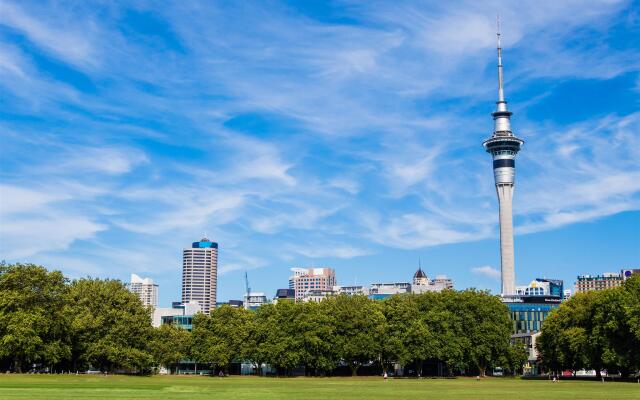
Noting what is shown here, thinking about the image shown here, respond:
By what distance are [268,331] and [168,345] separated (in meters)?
22.7

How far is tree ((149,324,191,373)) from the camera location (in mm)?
142000

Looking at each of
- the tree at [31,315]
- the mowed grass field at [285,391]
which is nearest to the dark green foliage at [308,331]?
the tree at [31,315]

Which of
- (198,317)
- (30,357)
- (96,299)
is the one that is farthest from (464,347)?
(30,357)

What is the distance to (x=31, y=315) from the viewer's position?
109 metres

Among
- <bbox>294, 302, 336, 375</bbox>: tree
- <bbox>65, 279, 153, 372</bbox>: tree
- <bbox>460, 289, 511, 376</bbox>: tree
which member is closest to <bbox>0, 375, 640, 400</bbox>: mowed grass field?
<bbox>65, 279, 153, 372</bbox>: tree

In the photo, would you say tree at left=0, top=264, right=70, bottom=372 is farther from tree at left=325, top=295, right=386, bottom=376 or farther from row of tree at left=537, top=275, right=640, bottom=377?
row of tree at left=537, top=275, right=640, bottom=377

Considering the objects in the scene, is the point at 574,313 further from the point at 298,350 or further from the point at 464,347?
the point at 298,350

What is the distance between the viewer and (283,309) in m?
152

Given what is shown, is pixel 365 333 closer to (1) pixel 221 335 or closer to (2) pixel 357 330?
(2) pixel 357 330

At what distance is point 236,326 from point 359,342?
28.2 meters

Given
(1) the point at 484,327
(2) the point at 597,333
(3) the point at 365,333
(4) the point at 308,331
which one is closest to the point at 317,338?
(4) the point at 308,331

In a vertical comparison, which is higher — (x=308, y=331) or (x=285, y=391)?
(x=308, y=331)

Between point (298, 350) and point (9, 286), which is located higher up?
point (9, 286)

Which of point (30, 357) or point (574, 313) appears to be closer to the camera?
point (30, 357)
